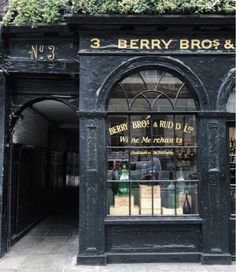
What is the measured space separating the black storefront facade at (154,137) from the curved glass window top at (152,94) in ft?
0.06

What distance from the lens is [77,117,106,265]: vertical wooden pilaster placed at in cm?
766

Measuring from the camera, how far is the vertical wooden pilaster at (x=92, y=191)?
766 cm

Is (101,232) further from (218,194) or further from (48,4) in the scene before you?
(48,4)

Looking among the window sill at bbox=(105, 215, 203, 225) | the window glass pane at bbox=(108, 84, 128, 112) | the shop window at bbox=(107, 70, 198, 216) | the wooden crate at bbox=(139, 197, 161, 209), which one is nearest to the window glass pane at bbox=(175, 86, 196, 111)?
the shop window at bbox=(107, 70, 198, 216)

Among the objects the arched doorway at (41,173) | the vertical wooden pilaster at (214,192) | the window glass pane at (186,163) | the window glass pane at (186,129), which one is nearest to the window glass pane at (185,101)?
the window glass pane at (186,129)

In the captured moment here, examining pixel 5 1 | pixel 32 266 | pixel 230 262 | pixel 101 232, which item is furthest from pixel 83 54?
pixel 230 262

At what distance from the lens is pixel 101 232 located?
303 inches

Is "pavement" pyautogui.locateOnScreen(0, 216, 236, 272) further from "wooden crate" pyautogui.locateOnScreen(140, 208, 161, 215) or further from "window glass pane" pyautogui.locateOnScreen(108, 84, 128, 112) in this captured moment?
"window glass pane" pyautogui.locateOnScreen(108, 84, 128, 112)

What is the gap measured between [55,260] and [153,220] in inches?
77.9

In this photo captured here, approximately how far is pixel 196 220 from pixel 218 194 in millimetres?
619

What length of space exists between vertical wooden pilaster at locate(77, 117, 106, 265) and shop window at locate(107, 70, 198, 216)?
0.20 m

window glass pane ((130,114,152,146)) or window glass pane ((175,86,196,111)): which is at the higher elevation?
window glass pane ((175,86,196,111))

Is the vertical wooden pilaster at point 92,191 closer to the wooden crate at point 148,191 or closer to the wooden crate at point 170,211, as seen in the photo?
the wooden crate at point 148,191

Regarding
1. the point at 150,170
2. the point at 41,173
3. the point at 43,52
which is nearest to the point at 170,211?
the point at 150,170
